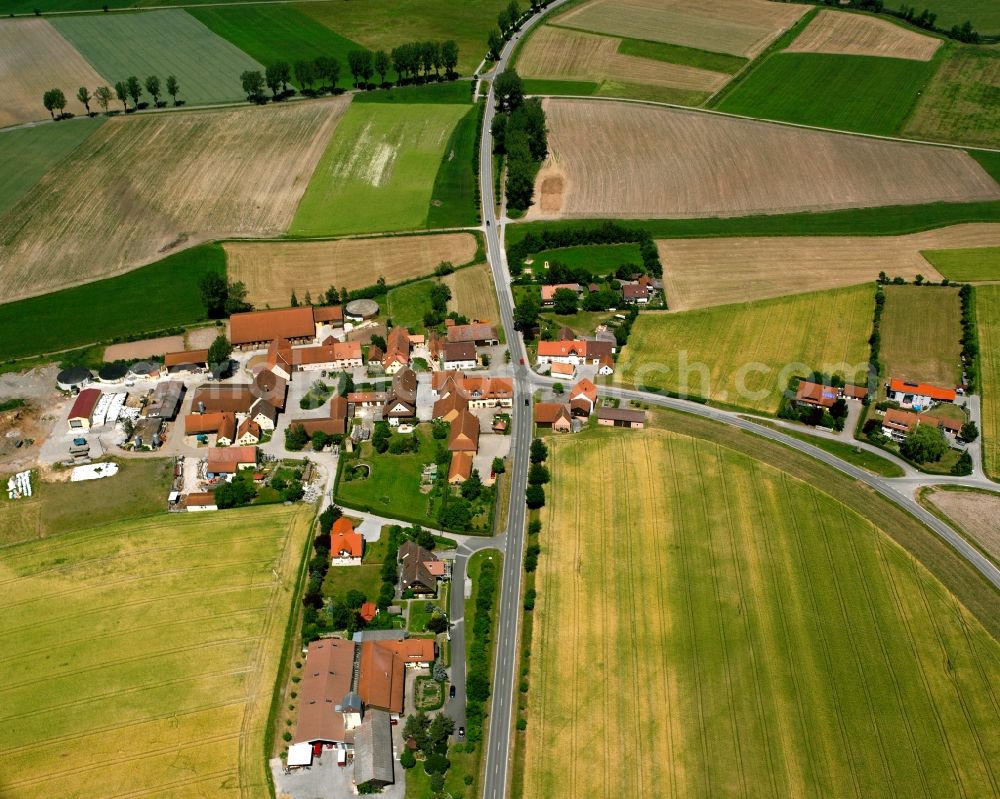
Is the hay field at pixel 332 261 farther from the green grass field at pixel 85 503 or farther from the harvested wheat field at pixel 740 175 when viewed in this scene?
the green grass field at pixel 85 503

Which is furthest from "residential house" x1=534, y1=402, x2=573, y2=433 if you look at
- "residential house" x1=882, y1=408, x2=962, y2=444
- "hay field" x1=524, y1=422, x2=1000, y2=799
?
"residential house" x1=882, y1=408, x2=962, y2=444

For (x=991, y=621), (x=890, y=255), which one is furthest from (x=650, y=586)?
(x=890, y=255)

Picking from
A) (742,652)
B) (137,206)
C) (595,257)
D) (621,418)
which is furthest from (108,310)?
(742,652)

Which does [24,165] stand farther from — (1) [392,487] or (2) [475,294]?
(1) [392,487]

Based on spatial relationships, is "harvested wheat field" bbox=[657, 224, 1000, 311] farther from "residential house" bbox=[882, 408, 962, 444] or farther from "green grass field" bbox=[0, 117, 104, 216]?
"green grass field" bbox=[0, 117, 104, 216]

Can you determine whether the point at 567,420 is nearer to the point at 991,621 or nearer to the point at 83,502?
the point at 991,621
